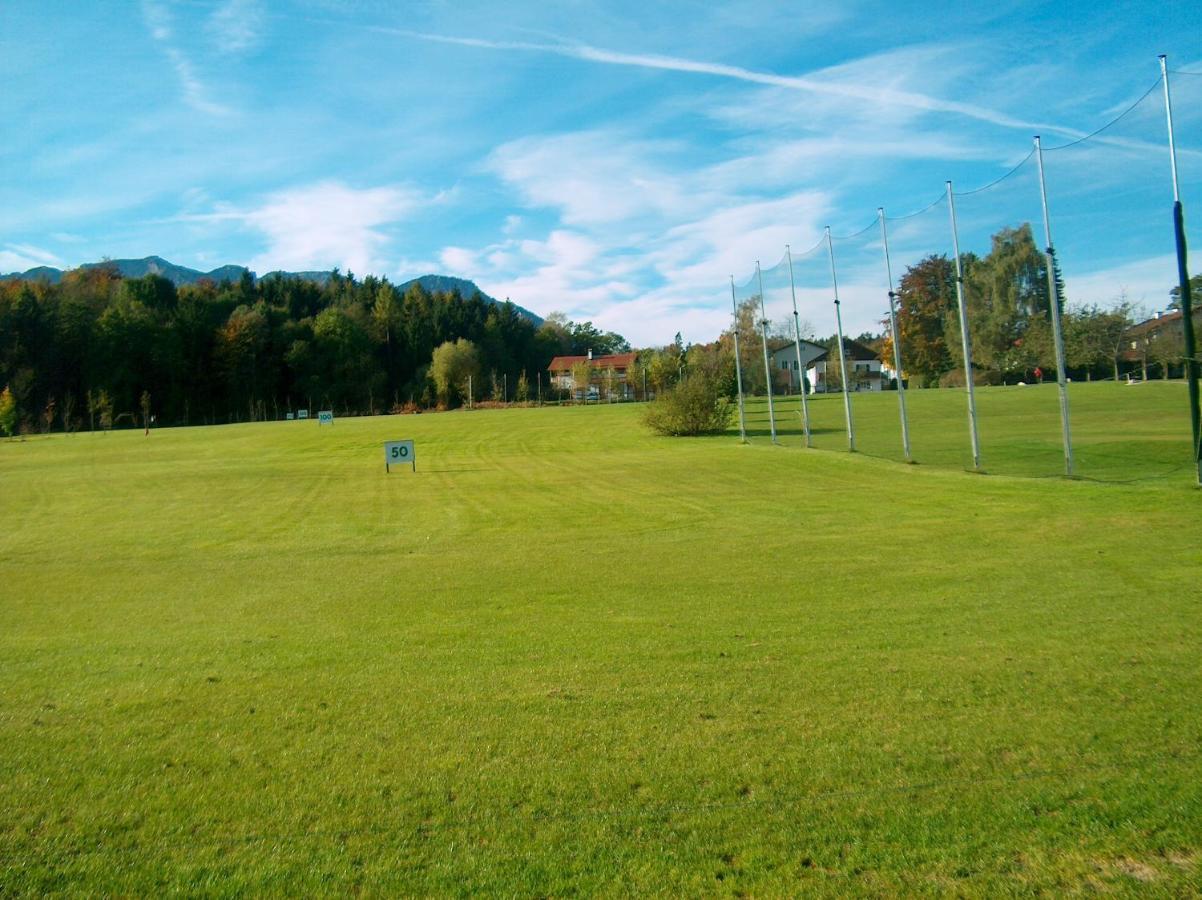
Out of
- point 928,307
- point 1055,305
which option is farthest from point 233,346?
point 1055,305

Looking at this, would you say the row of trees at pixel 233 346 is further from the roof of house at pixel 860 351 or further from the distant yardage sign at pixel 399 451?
the distant yardage sign at pixel 399 451

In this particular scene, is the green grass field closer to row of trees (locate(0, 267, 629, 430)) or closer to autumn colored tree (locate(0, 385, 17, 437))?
autumn colored tree (locate(0, 385, 17, 437))

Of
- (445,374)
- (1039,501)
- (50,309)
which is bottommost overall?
(1039,501)

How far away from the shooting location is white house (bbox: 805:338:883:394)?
217 ft

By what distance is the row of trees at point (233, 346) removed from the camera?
82.6 metres

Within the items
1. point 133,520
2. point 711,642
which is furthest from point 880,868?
point 133,520

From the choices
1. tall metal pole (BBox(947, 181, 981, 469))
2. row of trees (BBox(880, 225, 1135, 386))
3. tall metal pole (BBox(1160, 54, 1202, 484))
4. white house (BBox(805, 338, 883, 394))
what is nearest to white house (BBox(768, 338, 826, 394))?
white house (BBox(805, 338, 883, 394))

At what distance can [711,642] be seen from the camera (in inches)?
292

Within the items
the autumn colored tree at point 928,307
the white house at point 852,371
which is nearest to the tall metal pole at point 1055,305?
the autumn colored tree at point 928,307

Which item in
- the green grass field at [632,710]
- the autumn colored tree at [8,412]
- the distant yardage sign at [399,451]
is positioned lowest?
the green grass field at [632,710]

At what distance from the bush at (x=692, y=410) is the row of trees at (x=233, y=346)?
52653 millimetres

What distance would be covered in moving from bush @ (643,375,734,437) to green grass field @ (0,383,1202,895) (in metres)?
29.5

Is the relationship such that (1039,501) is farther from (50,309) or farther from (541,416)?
(50,309)

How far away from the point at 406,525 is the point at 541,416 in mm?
47075
